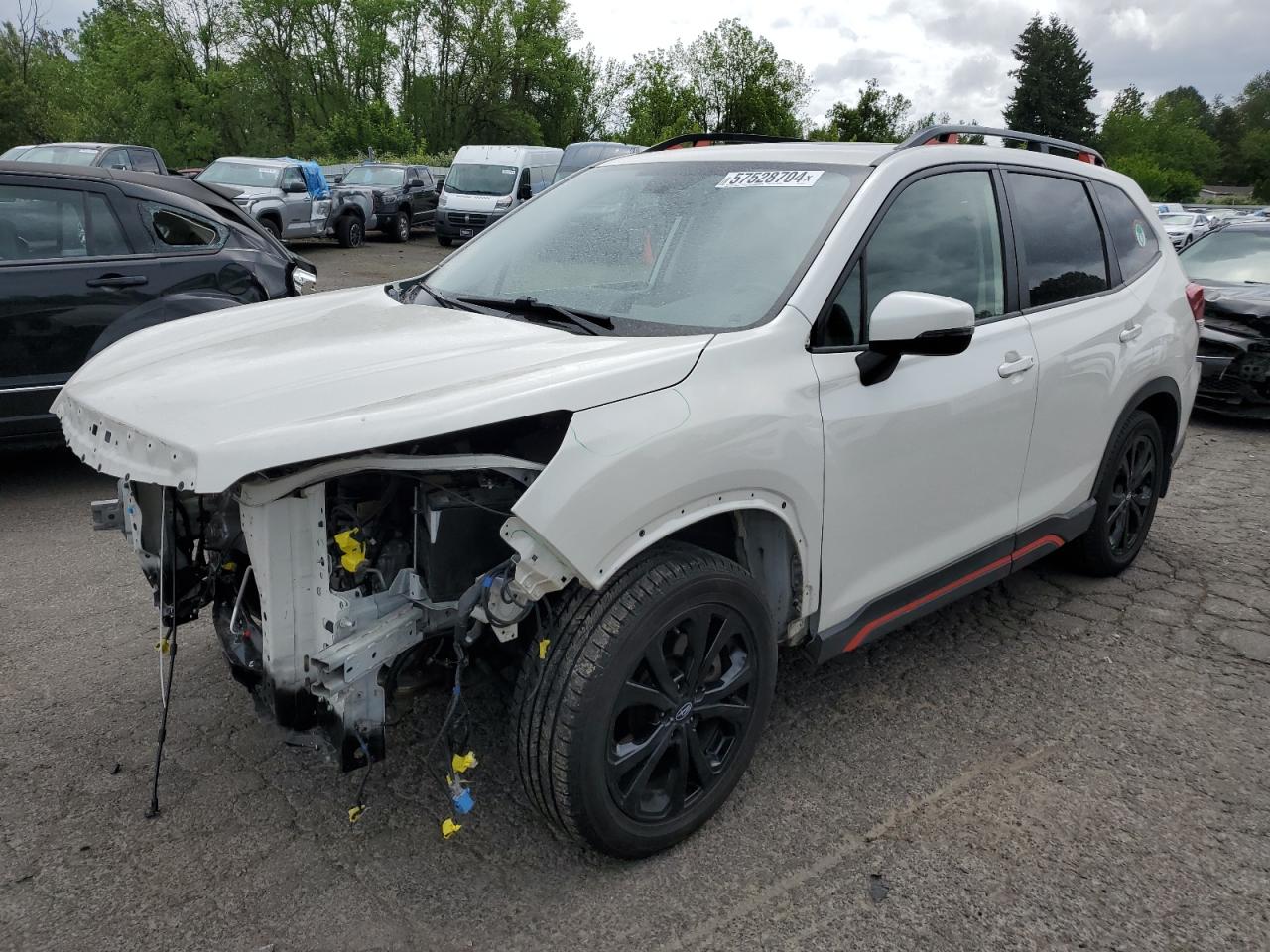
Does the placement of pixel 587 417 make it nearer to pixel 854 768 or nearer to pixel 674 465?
pixel 674 465

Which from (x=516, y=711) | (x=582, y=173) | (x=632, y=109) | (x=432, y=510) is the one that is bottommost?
(x=516, y=711)

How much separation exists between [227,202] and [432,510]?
16.8 ft

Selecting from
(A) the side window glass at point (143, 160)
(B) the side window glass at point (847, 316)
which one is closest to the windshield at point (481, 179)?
(A) the side window glass at point (143, 160)

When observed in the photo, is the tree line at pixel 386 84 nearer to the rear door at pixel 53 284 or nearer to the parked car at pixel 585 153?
the parked car at pixel 585 153

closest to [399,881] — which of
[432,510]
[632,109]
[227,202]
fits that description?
[432,510]

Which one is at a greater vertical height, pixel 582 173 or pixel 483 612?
pixel 582 173

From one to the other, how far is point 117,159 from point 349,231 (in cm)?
570

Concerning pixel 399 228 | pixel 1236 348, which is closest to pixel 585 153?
pixel 399 228

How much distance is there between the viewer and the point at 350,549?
7.48 feet

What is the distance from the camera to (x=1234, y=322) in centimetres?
796

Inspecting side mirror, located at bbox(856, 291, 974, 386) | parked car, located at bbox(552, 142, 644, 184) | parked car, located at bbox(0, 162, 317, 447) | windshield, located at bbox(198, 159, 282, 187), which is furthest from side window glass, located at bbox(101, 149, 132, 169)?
side mirror, located at bbox(856, 291, 974, 386)

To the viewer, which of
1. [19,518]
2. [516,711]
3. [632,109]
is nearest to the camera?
[516,711]

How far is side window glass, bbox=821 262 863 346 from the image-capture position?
283cm

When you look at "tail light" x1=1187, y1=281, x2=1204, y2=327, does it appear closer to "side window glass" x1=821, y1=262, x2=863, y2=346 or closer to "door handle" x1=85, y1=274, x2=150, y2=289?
"side window glass" x1=821, y1=262, x2=863, y2=346
